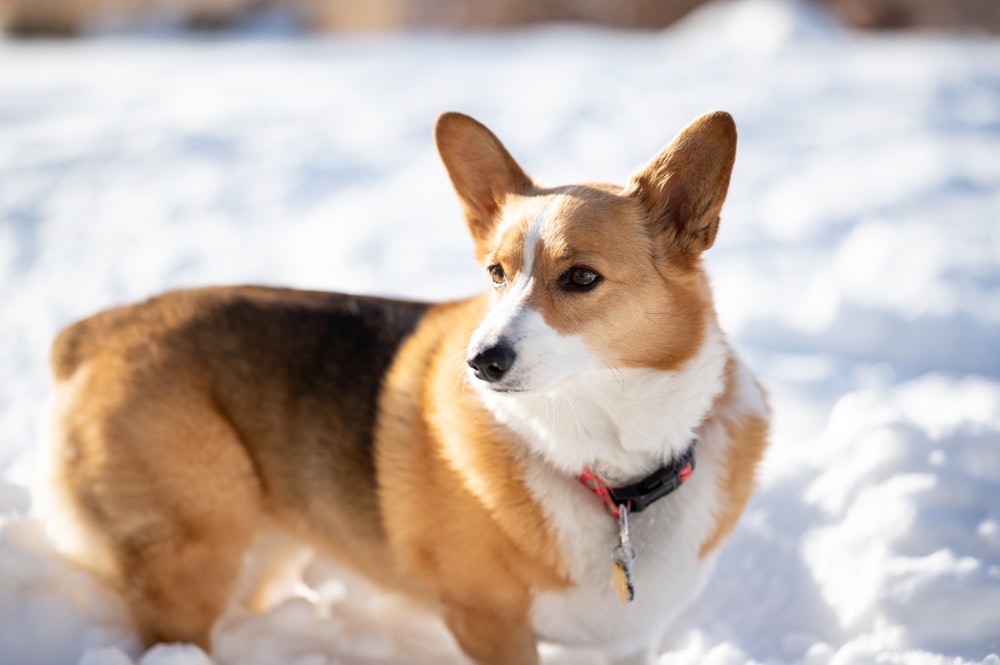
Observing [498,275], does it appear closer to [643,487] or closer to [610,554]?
[643,487]

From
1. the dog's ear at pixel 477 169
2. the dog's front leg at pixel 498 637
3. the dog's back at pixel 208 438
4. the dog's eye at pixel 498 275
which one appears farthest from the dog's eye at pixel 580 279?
the dog's front leg at pixel 498 637

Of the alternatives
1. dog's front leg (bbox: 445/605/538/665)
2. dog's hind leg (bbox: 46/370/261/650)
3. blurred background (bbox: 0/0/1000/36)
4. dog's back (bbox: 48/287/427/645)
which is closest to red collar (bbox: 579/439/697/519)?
dog's front leg (bbox: 445/605/538/665)

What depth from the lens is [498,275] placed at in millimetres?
2326

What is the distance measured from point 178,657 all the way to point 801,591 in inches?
76.4

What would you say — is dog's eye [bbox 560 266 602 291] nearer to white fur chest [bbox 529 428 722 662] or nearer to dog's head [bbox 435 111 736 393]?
dog's head [bbox 435 111 736 393]

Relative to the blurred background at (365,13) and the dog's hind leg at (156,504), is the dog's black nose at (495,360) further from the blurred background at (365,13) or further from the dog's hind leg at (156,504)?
the blurred background at (365,13)

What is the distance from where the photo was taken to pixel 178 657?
2330 millimetres

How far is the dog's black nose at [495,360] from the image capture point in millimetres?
1958

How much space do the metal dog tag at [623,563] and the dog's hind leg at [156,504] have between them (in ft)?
3.89

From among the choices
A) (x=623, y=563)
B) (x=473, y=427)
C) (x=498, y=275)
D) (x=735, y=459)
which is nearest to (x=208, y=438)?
(x=473, y=427)

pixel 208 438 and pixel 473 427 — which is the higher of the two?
pixel 473 427

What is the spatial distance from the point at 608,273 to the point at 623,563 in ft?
2.59

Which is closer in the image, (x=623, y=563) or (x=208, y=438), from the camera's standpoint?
(x=623, y=563)

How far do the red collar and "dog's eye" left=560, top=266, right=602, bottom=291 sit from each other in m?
0.52
